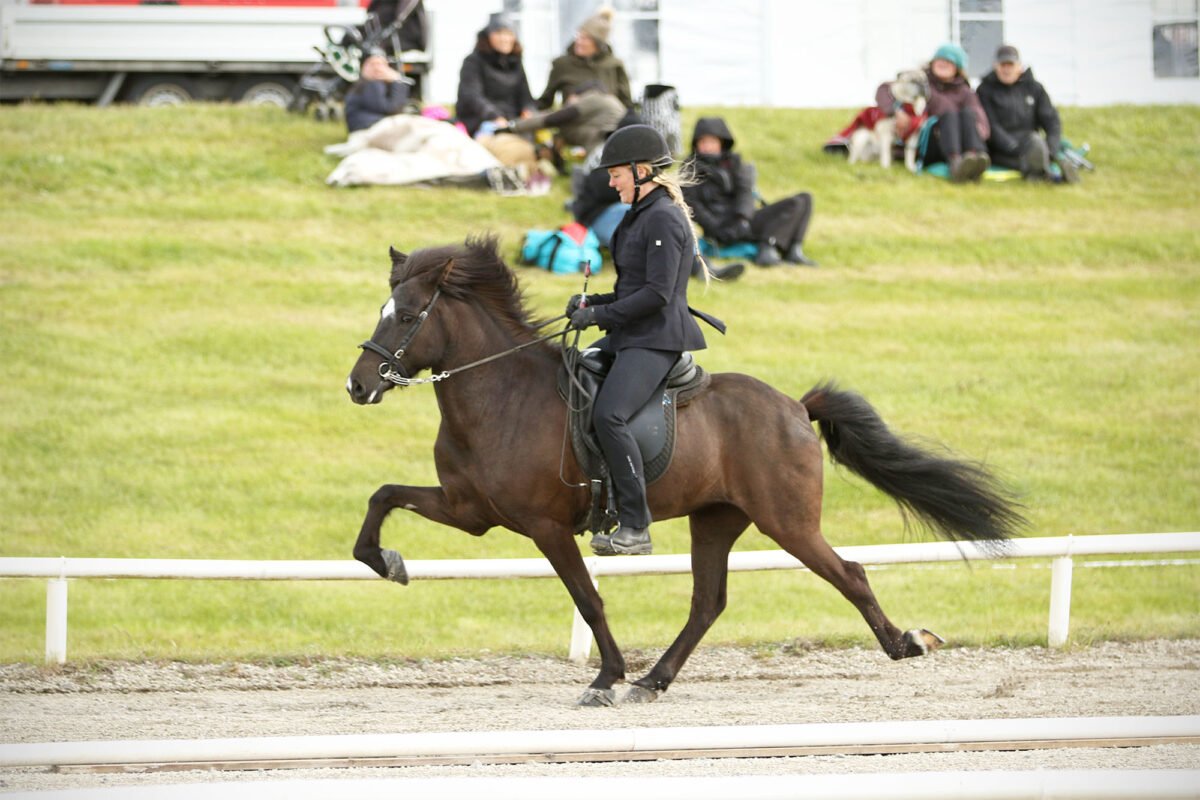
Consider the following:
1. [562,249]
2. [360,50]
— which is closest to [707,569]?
[562,249]

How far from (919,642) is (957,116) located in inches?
465

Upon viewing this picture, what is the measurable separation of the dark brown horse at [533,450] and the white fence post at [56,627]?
228 centimetres

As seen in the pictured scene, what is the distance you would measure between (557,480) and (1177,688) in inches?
138

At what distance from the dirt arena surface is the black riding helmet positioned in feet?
8.94

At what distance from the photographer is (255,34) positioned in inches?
813

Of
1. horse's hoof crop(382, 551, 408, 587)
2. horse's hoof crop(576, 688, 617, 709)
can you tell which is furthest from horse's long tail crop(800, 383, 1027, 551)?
horse's hoof crop(382, 551, 408, 587)

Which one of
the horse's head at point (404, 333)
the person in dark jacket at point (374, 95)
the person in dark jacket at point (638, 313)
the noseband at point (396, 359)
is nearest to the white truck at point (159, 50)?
the person in dark jacket at point (374, 95)

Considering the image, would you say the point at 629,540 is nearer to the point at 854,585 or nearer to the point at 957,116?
the point at 854,585

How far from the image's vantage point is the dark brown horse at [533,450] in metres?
6.51

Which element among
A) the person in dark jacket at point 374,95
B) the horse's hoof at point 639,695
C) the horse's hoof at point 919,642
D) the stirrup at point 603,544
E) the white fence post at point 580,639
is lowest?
the white fence post at point 580,639

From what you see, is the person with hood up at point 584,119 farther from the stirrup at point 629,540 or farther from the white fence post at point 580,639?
the stirrup at point 629,540

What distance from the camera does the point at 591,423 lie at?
6.54 metres

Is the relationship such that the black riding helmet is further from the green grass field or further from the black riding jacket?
the green grass field

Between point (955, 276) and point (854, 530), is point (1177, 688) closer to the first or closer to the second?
point (854, 530)
